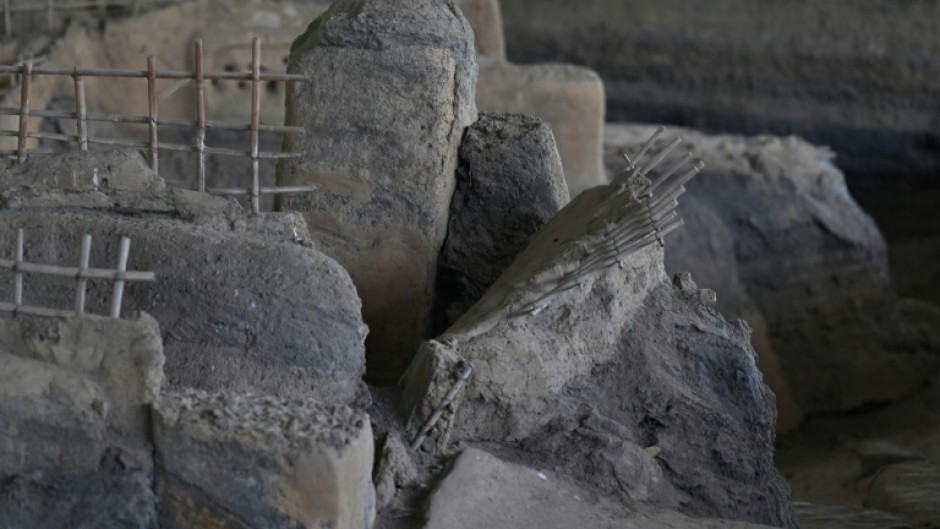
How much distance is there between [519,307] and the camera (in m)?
4.95

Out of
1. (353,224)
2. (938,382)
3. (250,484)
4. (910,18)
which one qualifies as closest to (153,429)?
(250,484)

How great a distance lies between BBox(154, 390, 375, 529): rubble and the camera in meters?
3.85

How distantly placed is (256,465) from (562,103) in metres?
5.83

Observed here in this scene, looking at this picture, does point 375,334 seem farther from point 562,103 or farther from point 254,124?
point 562,103

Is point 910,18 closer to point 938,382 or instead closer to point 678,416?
point 938,382

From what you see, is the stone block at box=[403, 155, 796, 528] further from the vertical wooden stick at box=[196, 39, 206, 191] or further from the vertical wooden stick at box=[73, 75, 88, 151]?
the vertical wooden stick at box=[73, 75, 88, 151]

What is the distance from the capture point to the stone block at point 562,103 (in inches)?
368

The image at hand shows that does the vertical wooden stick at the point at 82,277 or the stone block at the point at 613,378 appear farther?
the stone block at the point at 613,378

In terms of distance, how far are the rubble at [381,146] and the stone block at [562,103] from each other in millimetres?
3725

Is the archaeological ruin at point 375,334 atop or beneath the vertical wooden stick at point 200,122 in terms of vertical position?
beneath

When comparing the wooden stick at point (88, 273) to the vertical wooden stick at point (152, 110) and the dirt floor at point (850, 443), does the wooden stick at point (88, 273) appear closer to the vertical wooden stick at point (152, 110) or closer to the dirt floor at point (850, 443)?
the vertical wooden stick at point (152, 110)

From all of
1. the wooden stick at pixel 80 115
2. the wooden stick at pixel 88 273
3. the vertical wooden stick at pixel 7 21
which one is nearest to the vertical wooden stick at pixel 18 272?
the wooden stick at pixel 88 273

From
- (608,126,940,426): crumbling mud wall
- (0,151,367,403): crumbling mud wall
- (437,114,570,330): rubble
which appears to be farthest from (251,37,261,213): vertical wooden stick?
(608,126,940,426): crumbling mud wall

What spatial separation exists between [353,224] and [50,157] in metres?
1.19
